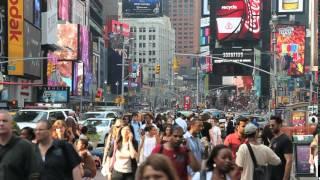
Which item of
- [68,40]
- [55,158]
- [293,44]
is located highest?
[293,44]

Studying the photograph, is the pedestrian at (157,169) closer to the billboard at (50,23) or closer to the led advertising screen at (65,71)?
the billboard at (50,23)

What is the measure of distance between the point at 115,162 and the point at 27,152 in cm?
477

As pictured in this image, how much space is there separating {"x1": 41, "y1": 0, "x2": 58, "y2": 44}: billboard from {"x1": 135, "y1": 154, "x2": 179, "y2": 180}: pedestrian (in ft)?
282

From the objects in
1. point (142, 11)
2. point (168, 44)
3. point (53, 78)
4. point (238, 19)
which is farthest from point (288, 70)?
point (142, 11)

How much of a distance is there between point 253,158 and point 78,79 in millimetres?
99848

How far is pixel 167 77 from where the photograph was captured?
181000 millimetres

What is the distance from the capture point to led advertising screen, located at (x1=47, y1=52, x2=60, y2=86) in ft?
284

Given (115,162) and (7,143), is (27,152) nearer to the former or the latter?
(7,143)

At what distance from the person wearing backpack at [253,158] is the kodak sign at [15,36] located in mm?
63144

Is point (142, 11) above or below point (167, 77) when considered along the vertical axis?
above

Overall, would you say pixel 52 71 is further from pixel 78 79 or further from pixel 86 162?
pixel 86 162

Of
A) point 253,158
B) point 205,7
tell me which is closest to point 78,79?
point 205,7

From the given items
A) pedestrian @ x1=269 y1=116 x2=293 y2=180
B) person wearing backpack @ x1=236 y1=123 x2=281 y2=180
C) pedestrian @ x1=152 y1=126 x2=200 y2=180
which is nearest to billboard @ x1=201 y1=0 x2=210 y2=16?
pedestrian @ x1=269 y1=116 x2=293 y2=180

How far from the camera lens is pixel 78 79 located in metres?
107
